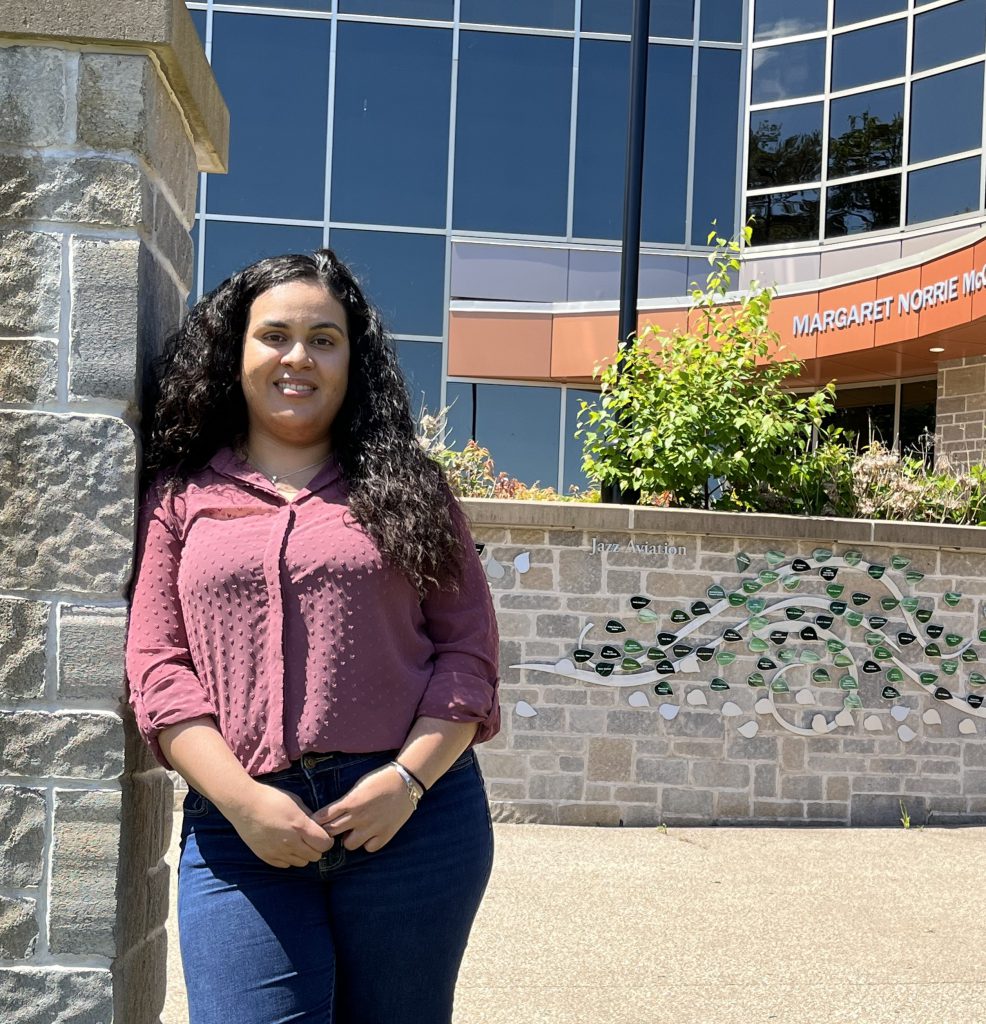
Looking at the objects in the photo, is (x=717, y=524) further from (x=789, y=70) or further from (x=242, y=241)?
(x=789, y=70)

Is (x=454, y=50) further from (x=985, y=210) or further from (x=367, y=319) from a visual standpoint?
(x=367, y=319)

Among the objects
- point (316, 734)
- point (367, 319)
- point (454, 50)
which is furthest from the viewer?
point (454, 50)

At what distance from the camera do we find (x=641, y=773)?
26.5 feet

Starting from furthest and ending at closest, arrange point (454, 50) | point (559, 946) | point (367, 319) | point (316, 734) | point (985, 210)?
point (454, 50)
point (985, 210)
point (559, 946)
point (367, 319)
point (316, 734)

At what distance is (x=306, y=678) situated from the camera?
222cm

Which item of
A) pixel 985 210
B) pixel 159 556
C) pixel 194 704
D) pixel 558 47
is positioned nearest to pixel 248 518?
pixel 159 556

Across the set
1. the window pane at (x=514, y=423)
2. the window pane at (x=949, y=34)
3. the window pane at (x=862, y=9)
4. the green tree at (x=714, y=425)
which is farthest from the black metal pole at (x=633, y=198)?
the window pane at (x=862, y=9)

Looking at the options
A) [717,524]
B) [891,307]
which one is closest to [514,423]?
[891,307]

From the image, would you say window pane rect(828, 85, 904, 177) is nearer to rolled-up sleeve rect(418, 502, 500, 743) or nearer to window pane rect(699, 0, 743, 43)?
window pane rect(699, 0, 743, 43)

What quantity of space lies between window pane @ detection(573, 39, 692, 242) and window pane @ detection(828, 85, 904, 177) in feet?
6.45

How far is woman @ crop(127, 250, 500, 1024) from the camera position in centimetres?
216

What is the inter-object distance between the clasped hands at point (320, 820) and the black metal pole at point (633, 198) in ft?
22.2

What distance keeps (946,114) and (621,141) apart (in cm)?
408

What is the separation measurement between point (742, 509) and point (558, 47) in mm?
11002
